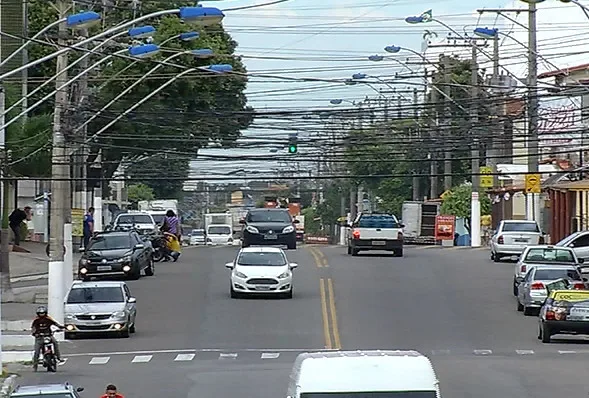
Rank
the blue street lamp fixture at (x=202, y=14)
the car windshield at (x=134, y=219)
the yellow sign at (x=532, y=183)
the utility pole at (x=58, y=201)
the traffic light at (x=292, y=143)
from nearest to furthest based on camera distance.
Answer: the blue street lamp fixture at (x=202, y=14) → the utility pole at (x=58, y=201) → the traffic light at (x=292, y=143) → the yellow sign at (x=532, y=183) → the car windshield at (x=134, y=219)

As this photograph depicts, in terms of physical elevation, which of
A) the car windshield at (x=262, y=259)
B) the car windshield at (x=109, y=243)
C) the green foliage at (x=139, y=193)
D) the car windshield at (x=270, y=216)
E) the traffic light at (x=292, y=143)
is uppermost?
the traffic light at (x=292, y=143)

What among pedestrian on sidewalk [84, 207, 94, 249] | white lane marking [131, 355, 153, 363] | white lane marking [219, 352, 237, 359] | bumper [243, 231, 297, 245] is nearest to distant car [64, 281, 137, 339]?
white lane marking [131, 355, 153, 363]

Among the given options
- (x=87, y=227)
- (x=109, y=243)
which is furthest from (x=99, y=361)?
(x=87, y=227)

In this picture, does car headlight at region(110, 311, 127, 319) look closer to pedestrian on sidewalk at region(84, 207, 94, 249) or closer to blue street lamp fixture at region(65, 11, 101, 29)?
blue street lamp fixture at region(65, 11, 101, 29)

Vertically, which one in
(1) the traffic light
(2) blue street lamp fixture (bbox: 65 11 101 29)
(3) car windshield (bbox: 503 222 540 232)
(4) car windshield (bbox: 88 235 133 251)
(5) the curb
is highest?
(2) blue street lamp fixture (bbox: 65 11 101 29)

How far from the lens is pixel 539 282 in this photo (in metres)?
38.4

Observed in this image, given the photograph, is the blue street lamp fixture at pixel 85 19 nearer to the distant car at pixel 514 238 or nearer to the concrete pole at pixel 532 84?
the concrete pole at pixel 532 84

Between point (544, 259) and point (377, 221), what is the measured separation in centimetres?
1109

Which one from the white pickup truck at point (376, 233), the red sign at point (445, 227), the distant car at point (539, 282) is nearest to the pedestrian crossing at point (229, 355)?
the distant car at point (539, 282)

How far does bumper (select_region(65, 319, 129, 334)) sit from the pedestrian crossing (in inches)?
111

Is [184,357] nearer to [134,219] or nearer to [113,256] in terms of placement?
[113,256]

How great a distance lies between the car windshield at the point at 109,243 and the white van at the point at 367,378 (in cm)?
3227

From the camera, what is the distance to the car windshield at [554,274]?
38531mm

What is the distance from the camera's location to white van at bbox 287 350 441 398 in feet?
45.8
